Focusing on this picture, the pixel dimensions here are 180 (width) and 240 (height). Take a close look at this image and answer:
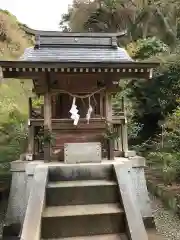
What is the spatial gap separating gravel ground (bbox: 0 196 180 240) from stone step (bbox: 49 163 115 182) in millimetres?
2052

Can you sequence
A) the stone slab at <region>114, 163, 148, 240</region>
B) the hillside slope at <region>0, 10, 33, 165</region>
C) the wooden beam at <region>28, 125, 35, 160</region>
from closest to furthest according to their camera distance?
the stone slab at <region>114, 163, 148, 240</region>
the wooden beam at <region>28, 125, 35, 160</region>
the hillside slope at <region>0, 10, 33, 165</region>

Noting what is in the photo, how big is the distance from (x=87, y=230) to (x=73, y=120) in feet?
12.8

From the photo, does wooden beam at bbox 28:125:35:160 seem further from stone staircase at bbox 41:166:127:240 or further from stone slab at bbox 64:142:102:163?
stone staircase at bbox 41:166:127:240

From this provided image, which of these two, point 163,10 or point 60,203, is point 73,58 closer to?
point 60,203

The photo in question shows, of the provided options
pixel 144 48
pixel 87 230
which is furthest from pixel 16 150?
pixel 144 48

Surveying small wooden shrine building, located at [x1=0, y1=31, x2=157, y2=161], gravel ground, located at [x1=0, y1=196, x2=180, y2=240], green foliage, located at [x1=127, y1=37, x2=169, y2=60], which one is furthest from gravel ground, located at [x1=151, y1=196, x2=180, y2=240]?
green foliage, located at [x1=127, y1=37, x2=169, y2=60]

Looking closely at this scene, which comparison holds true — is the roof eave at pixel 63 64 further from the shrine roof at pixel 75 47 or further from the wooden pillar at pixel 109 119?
the wooden pillar at pixel 109 119

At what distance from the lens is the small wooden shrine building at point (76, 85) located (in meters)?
8.98

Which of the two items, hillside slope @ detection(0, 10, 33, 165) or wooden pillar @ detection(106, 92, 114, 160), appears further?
hillside slope @ detection(0, 10, 33, 165)

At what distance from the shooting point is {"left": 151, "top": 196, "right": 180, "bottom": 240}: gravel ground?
8278 mm

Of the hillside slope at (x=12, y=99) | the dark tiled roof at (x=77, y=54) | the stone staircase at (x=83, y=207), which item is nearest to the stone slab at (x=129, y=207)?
the stone staircase at (x=83, y=207)

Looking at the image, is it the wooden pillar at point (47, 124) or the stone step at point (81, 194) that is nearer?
the stone step at point (81, 194)

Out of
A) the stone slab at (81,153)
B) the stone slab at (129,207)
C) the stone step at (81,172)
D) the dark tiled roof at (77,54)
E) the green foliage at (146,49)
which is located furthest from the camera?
the green foliage at (146,49)

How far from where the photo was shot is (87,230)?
6871 millimetres
